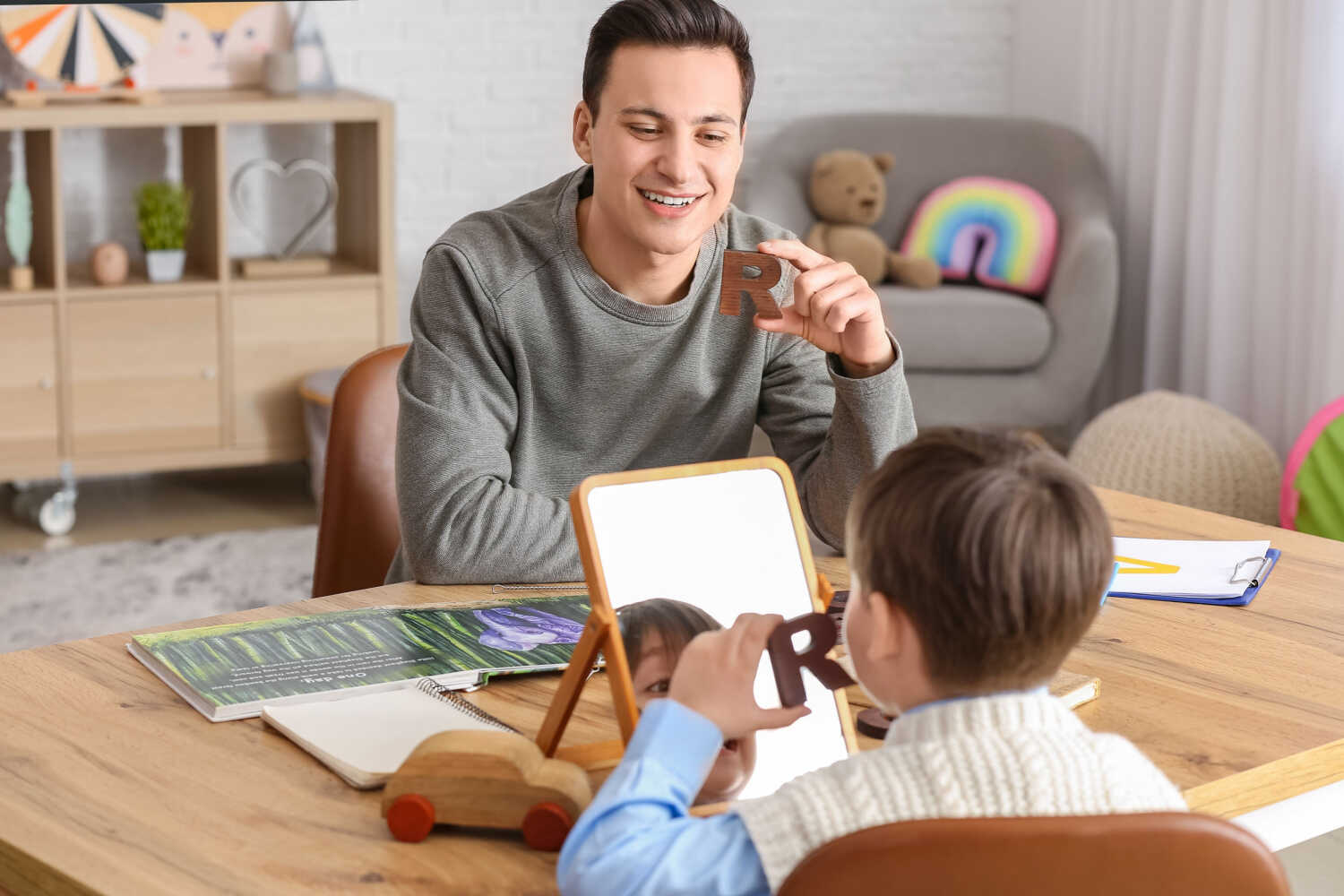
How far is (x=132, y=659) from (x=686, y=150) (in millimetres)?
722

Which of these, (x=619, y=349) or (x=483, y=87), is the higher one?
(x=483, y=87)

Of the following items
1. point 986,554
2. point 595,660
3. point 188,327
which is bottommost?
point 188,327

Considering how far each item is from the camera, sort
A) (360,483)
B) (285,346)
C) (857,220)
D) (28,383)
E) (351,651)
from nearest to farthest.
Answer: (351,651), (360,483), (28,383), (285,346), (857,220)

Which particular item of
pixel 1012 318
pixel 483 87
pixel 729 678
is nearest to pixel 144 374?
pixel 483 87

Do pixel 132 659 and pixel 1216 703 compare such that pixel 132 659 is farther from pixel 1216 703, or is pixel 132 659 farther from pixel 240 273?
pixel 240 273

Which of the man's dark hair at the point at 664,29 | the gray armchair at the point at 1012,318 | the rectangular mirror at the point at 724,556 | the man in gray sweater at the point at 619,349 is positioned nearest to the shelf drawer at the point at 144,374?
the gray armchair at the point at 1012,318

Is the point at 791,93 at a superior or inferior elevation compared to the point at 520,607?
superior

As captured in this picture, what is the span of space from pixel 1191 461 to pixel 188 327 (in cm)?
236

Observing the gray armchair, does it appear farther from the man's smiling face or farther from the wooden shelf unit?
the man's smiling face

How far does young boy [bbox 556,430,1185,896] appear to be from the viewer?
0.81 metres

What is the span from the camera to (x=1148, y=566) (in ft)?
5.07

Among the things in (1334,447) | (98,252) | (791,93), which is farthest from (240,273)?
(1334,447)

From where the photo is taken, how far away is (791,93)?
4938mm

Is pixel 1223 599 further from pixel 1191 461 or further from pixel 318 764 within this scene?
pixel 1191 461
